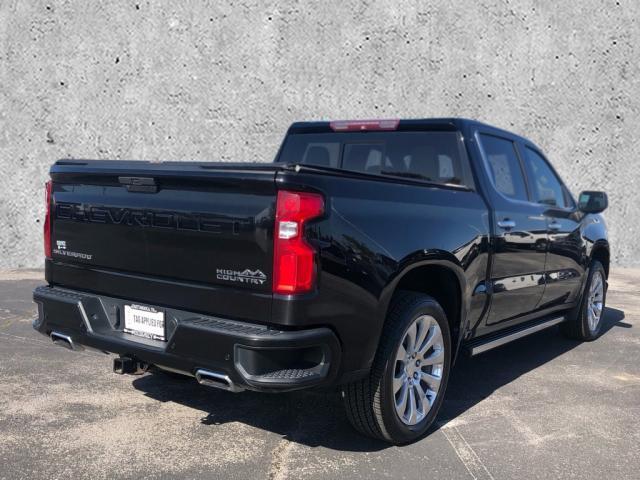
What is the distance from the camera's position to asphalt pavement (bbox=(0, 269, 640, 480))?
316 centimetres

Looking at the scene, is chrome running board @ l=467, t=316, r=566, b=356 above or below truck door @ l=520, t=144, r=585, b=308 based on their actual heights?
below

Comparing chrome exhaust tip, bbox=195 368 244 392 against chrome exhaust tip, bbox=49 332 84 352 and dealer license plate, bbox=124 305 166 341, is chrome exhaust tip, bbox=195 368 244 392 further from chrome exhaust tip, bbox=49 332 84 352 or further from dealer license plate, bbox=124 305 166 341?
chrome exhaust tip, bbox=49 332 84 352

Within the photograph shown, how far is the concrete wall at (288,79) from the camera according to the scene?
35.5 ft

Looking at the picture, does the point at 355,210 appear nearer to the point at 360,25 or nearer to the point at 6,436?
the point at 6,436

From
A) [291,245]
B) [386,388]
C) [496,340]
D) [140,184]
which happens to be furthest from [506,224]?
[140,184]

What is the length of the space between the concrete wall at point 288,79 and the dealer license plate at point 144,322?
8.29 m

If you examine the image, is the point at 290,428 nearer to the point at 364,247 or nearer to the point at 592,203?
the point at 364,247

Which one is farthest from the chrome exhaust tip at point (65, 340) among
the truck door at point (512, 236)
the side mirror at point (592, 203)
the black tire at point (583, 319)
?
the black tire at point (583, 319)

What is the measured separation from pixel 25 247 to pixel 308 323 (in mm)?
9473

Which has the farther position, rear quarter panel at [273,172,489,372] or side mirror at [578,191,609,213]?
side mirror at [578,191,609,213]

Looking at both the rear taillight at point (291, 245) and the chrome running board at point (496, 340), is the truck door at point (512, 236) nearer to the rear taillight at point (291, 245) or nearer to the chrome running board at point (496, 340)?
the chrome running board at point (496, 340)

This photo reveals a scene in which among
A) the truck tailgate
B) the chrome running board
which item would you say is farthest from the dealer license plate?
the chrome running board

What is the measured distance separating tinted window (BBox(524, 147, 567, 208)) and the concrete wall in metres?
6.50

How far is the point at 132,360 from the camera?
326 centimetres
